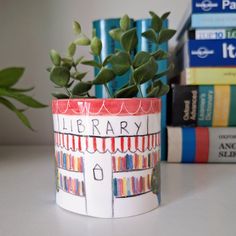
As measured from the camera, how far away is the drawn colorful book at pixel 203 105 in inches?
18.7

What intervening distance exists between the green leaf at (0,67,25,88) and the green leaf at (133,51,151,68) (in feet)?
0.85

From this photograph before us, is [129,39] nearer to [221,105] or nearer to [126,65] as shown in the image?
[126,65]

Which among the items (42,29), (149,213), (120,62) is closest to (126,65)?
(120,62)

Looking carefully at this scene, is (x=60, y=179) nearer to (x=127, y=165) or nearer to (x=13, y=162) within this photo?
(x=127, y=165)

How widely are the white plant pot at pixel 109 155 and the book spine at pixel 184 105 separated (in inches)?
8.7

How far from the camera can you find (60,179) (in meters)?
0.28

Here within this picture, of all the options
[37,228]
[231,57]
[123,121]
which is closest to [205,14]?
[231,57]

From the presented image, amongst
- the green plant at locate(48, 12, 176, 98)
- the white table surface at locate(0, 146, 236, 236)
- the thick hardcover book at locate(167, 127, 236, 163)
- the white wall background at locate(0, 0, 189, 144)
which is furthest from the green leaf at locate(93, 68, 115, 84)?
the white wall background at locate(0, 0, 189, 144)

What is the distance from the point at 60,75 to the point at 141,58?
3.1 inches

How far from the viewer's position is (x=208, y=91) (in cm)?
48

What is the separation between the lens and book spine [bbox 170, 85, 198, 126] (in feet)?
1.56

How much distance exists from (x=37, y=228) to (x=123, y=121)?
12cm

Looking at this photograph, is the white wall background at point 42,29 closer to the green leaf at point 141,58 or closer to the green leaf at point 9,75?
the green leaf at point 9,75

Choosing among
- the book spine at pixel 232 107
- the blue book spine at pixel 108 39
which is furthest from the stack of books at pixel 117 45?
the book spine at pixel 232 107
